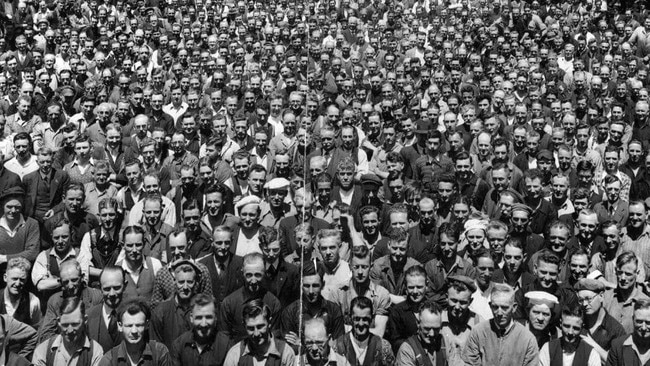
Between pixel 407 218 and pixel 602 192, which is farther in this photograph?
pixel 602 192

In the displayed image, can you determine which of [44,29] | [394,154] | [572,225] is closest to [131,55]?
[44,29]

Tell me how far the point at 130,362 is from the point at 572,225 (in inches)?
228

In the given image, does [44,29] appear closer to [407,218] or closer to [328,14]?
[328,14]

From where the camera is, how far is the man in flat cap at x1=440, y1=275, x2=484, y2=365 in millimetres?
6684

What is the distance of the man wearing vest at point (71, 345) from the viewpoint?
6.14m

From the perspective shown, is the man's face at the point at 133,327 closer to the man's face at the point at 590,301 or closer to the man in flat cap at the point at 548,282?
the man in flat cap at the point at 548,282

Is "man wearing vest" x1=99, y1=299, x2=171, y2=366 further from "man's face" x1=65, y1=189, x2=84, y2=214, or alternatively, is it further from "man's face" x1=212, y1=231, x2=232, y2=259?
"man's face" x1=65, y1=189, x2=84, y2=214

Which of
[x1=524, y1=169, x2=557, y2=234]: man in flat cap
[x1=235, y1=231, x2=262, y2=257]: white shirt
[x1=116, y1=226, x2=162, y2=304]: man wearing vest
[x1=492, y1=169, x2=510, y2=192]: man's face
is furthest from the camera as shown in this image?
[x1=492, y1=169, x2=510, y2=192]: man's face

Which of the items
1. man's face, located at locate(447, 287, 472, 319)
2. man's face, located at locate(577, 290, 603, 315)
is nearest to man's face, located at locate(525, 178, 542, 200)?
man's face, located at locate(577, 290, 603, 315)

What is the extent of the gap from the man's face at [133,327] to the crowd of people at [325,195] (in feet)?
0.04

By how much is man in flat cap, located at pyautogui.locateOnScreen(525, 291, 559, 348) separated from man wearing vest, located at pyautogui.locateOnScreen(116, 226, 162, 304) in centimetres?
377

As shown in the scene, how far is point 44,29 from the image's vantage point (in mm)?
18234

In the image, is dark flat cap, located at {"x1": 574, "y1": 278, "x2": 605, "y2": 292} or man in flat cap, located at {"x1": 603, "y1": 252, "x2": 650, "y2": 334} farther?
man in flat cap, located at {"x1": 603, "y1": 252, "x2": 650, "y2": 334}

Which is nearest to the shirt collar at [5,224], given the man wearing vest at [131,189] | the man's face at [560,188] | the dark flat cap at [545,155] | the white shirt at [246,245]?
the man wearing vest at [131,189]
